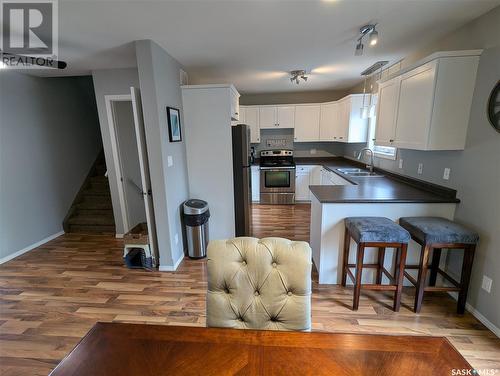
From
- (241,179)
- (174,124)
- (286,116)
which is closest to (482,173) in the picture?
(241,179)

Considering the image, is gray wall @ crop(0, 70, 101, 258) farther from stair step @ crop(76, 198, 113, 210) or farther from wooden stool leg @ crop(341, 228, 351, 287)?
wooden stool leg @ crop(341, 228, 351, 287)

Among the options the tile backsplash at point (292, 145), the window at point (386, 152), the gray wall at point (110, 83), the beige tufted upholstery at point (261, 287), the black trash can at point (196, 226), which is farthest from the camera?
the tile backsplash at point (292, 145)

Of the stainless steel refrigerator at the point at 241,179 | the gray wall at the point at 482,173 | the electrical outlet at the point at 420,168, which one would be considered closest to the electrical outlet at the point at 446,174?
the gray wall at the point at 482,173

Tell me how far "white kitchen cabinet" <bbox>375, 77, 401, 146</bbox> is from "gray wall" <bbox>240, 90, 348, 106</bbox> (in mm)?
2671

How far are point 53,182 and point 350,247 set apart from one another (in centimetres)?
451

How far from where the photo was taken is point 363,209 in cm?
228

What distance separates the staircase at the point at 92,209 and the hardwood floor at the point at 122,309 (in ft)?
3.18

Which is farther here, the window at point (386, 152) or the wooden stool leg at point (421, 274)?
the window at point (386, 152)

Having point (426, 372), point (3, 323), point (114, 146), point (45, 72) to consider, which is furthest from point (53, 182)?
point (426, 372)

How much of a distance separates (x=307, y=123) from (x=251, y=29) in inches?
136

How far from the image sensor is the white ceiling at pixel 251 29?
1.79 meters

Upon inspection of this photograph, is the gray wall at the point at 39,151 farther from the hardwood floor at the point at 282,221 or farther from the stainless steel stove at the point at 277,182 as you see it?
the stainless steel stove at the point at 277,182

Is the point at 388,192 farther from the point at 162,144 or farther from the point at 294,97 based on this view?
the point at 294,97

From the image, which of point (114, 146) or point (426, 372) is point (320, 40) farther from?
point (114, 146)
